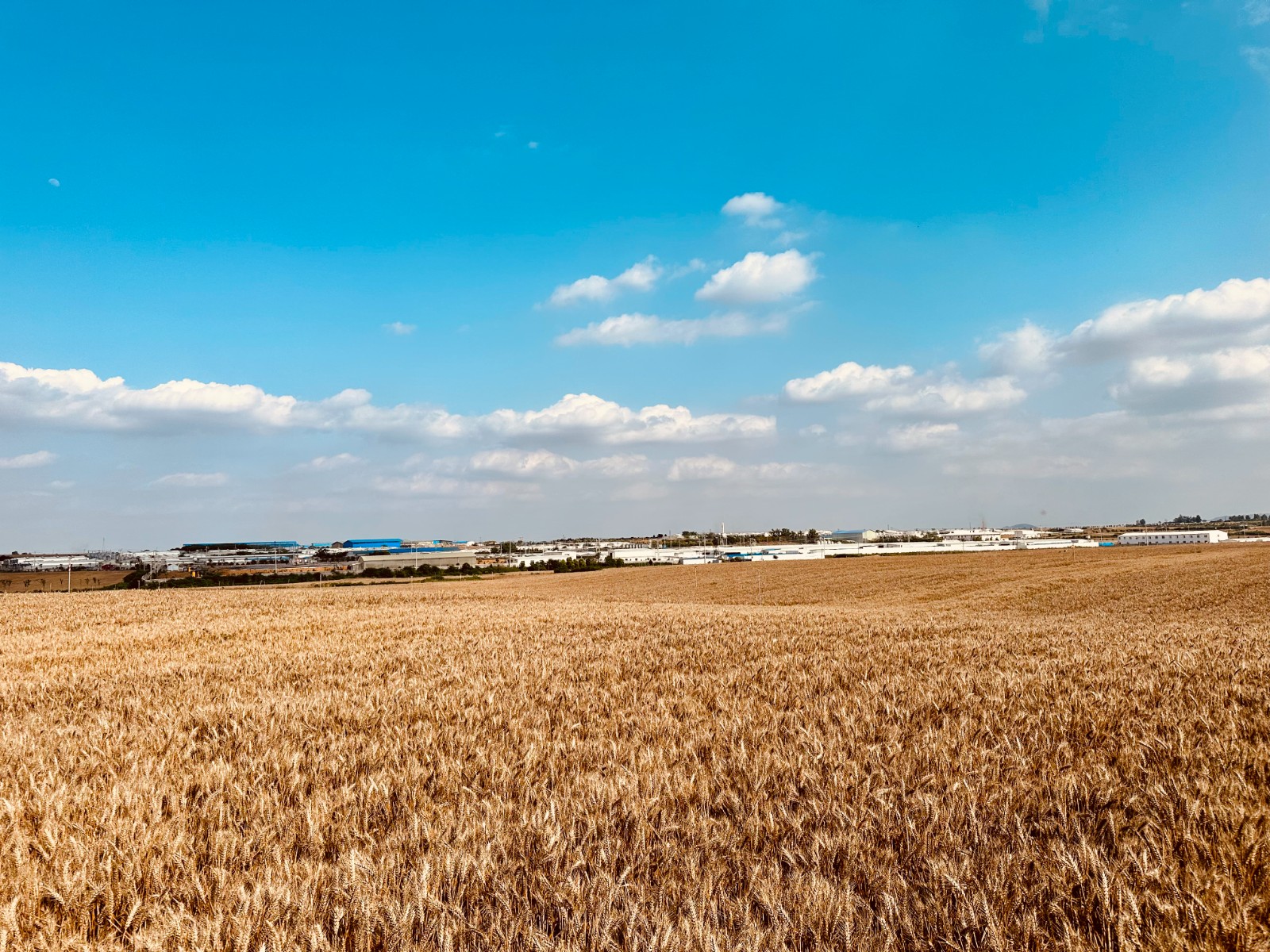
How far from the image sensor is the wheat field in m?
2.77

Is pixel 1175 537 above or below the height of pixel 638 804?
below

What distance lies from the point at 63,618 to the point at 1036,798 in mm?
23720

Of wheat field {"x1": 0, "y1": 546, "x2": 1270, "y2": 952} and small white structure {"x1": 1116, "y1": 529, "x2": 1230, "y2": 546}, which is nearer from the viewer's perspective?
wheat field {"x1": 0, "y1": 546, "x2": 1270, "y2": 952}

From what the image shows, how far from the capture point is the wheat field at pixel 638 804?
2773mm

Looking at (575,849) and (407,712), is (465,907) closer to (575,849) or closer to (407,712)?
(575,849)

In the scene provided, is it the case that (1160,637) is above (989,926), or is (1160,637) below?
below

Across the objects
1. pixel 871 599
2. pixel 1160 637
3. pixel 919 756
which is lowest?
pixel 871 599

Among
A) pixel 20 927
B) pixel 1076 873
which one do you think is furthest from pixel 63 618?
pixel 1076 873

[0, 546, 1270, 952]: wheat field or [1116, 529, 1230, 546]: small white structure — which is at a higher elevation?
[0, 546, 1270, 952]: wheat field

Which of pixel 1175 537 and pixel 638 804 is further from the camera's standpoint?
pixel 1175 537

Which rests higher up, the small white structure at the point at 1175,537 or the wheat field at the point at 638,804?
the wheat field at the point at 638,804

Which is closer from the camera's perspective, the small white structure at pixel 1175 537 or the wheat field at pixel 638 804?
the wheat field at pixel 638 804

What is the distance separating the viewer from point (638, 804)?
4.02m

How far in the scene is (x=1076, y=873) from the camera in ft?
10.2
